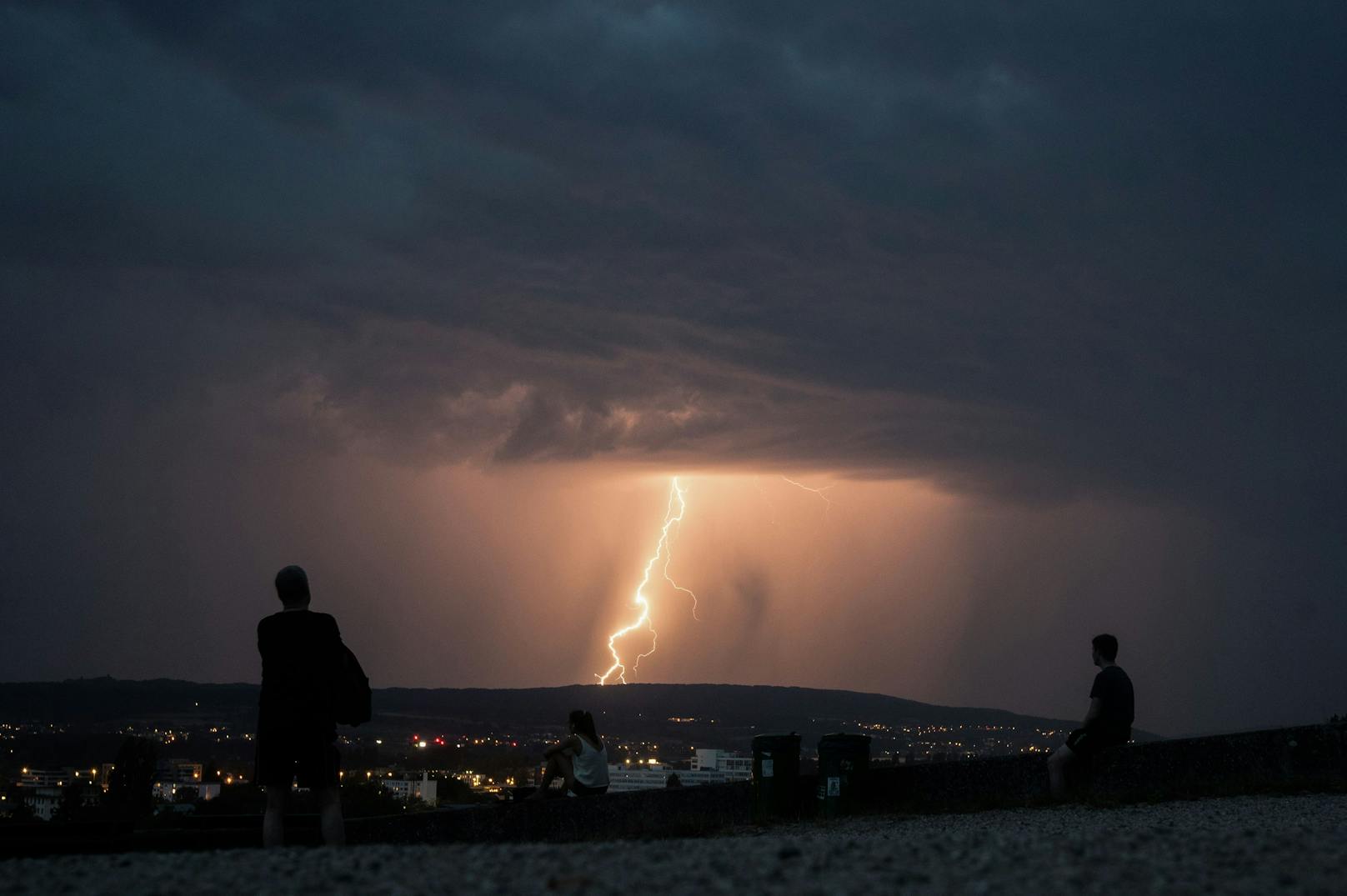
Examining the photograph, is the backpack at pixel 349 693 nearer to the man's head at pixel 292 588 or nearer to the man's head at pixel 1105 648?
the man's head at pixel 292 588

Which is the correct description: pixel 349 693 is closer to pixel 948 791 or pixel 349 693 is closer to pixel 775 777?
pixel 775 777

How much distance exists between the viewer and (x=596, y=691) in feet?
407

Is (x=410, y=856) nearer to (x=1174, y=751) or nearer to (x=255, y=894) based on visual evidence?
(x=255, y=894)

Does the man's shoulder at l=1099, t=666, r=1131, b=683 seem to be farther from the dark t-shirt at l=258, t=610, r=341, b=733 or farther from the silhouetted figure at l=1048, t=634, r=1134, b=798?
the dark t-shirt at l=258, t=610, r=341, b=733

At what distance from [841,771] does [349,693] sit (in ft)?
23.0

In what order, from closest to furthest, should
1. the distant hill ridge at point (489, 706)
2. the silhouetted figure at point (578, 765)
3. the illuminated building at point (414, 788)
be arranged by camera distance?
the silhouetted figure at point (578, 765) < the illuminated building at point (414, 788) < the distant hill ridge at point (489, 706)

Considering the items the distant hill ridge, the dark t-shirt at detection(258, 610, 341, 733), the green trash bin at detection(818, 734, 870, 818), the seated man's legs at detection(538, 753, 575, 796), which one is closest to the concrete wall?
the green trash bin at detection(818, 734, 870, 818)

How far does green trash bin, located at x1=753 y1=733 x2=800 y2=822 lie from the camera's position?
1414cm

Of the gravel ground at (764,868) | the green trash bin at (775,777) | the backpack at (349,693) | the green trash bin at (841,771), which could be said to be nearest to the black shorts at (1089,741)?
the green trash bin at (841,771)

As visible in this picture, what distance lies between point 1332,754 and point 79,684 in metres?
131

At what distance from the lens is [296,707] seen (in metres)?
8.42

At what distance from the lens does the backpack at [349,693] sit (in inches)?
334

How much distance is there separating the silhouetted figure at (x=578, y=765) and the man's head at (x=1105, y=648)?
500 centimetres

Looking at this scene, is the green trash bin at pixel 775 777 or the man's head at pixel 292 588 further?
the green trash bin at pixel 775 777
